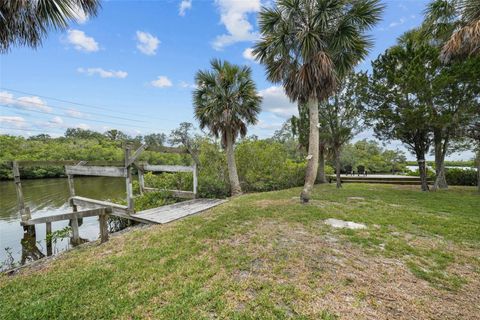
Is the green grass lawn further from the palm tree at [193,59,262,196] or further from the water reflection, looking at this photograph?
the palm tree at [193,59,262,196]

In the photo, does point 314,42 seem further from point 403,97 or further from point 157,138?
point 157,138

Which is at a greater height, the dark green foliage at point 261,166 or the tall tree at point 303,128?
the tall tree at point 303,128

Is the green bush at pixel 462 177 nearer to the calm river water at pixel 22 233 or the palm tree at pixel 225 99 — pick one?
the palm tree at pixel 225 99

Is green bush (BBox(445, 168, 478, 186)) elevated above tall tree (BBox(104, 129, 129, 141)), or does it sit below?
below

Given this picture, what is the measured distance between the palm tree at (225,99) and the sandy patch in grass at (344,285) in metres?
6.95

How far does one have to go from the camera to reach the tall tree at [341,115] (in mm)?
11422

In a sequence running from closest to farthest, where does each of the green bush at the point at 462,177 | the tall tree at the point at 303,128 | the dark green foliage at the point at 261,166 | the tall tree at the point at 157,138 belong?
1. the dark green foliage at the point at 261,166
2. the green bush at the point at 462,177
3. the tall tree at the point at 303,128
4. the tall tree at the point at 157,138

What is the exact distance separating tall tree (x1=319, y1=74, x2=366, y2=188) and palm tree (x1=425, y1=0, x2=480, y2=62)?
3.55 metres

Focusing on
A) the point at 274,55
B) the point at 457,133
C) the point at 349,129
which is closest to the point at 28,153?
the point at 274,55

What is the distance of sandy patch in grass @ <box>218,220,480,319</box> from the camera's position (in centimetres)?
218

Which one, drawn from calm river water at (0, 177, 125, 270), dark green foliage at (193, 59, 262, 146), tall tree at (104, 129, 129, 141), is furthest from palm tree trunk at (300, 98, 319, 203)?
tall tree at (104, 129, 129, 141)

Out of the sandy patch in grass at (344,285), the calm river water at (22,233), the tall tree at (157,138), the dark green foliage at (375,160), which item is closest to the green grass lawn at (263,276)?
the sandy patch in grass at (344,285)

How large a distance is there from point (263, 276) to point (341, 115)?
11.2 m

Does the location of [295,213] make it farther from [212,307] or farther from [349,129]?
[349,129]
